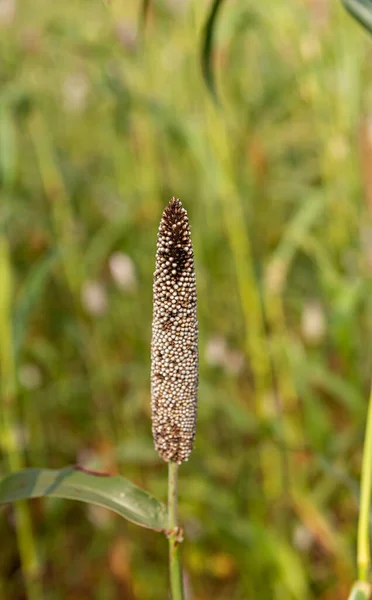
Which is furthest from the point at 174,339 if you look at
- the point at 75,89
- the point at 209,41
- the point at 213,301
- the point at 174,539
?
the point at 75,89

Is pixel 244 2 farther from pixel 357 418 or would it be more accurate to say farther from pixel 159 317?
pixel 159 317

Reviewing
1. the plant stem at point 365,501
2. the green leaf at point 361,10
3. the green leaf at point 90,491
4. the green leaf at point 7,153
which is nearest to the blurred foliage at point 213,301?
the green leaf at point 7,153

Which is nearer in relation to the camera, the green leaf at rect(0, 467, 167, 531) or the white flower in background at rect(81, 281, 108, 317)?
the green leaf at rect(0, 467, 167, 531)

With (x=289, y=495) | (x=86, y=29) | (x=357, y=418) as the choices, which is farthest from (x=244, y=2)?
(x=289, y=495)

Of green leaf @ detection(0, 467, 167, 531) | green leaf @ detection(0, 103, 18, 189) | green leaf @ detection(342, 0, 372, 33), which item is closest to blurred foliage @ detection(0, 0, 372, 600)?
green leaf @ detection(0, 103, 18, 189)

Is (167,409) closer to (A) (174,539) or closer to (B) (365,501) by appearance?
(A) (174,539)

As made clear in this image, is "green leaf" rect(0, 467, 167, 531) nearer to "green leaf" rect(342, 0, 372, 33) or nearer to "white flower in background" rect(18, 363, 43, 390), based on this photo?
"green leaf" rect(342, 0, 372, 33)
